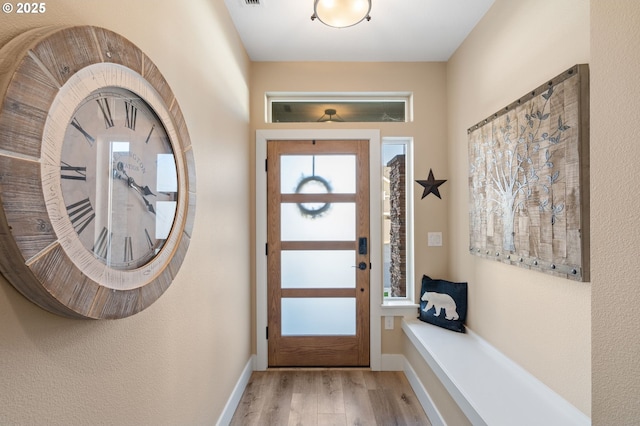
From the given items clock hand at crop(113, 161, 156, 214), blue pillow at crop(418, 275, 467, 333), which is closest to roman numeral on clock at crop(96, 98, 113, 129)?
clock hand at crop(113, 161, 156, 214)

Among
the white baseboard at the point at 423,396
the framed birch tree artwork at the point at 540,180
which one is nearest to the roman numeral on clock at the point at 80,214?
the framed birch tree artwork at the point at 540,180

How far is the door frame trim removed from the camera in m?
2.93

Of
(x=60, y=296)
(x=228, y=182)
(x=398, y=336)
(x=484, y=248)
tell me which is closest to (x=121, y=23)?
(x=60, y=296)

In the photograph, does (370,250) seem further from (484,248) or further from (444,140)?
(444,140)

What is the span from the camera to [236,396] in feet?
7.73

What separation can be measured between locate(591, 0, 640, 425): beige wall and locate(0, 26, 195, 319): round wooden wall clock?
1335mm

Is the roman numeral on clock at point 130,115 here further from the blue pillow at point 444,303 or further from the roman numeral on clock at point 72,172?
the blue pillow at point 444,303

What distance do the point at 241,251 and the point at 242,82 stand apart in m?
1.41

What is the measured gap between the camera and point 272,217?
117 inches

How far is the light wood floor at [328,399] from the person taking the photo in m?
2.21

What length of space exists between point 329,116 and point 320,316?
1907 mm

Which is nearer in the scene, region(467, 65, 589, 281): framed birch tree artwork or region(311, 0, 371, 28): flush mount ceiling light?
region(467, 65, 589, 281): framed birch tree artwork

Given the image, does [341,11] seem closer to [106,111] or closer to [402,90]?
[402,90]

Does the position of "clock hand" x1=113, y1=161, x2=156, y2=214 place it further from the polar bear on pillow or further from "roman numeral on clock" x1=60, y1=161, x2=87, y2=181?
the polar bear on pillow
